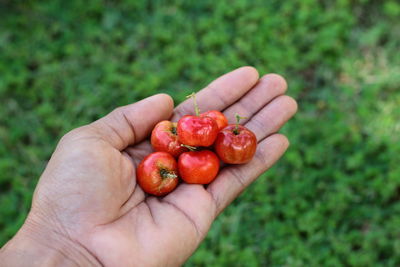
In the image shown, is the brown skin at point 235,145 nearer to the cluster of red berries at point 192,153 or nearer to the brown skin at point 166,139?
the cluster of red berries at point 192,153

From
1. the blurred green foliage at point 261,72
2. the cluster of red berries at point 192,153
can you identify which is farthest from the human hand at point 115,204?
the blurred green foliage at point 261,72

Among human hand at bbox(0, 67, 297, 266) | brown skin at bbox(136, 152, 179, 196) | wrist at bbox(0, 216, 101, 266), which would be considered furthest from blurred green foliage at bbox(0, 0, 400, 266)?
wrist at bbox(0, 216, 101, 266)

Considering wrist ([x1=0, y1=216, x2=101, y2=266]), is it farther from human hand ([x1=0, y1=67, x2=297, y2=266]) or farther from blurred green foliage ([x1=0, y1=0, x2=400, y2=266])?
blurred green foliage ([x1=0, y1=0, x2=400, y2=266])

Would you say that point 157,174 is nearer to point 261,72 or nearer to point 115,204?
point 115,204

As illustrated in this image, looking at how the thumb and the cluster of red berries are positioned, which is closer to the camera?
the cluster of red berries

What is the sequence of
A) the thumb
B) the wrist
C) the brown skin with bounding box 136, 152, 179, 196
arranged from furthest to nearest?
1. the thumb
2. the brown skin with bounding box 136, 152, 179, 196
3. the wrist

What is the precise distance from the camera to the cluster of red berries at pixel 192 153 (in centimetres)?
382

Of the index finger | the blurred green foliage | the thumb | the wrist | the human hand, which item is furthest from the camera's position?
the blurred green foliage

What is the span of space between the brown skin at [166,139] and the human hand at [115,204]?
0.70 feet

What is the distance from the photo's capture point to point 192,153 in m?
3.96

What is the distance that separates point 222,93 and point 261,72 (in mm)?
1785

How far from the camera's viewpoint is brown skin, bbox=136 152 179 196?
12.5 feet

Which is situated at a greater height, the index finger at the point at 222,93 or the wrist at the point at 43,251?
the index finger at the point at 222,93

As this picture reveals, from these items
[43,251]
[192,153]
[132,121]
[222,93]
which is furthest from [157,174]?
[222,93]
